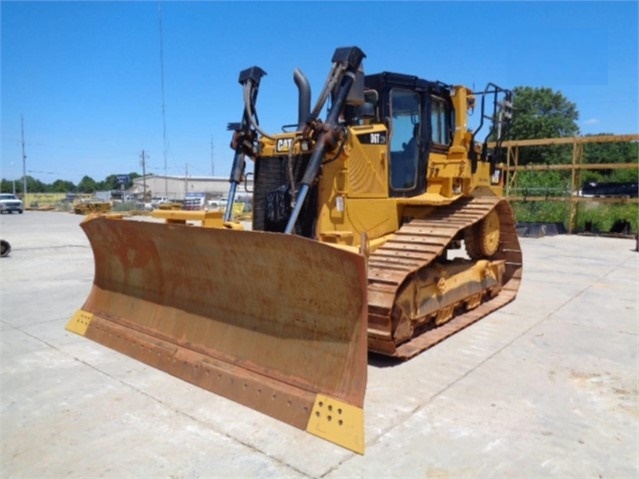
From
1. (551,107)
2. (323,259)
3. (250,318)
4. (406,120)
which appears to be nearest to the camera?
(323,259)

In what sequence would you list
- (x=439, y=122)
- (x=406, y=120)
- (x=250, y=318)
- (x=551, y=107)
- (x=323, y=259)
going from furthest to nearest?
1. (x=551, y=107)
2. (x=439, y=122)
3. (x=406, y=120)
4. (x=250, y=318)
5. (x=323, y=259)

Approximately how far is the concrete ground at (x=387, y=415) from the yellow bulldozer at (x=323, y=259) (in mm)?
224

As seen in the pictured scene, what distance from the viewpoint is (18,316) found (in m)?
6.53

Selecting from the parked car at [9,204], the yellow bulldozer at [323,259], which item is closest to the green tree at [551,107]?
the parked car at [9,204]

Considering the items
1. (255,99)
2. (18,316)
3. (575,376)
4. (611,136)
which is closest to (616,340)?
(575,376)

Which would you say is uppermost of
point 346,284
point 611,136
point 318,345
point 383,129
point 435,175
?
point 611,136

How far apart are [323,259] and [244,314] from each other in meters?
1.04

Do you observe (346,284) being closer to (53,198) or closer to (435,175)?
(435,175)

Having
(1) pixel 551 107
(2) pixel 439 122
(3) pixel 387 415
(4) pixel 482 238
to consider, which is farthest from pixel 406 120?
(1) pixel 551 107

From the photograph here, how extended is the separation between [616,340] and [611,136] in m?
13.8

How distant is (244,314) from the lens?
14.1ft

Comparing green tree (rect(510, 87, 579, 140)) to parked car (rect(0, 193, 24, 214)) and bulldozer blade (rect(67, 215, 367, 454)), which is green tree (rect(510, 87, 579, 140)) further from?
bulldozer blade (rect(67, 215, 367, 454))

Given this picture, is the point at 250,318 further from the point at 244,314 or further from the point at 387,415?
the point at 387,415

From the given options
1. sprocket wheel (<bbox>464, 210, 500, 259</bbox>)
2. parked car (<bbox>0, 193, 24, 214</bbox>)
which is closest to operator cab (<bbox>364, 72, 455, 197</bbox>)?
sprocket wheel (<bbox>464, 210, 500, 259</bbox>)
